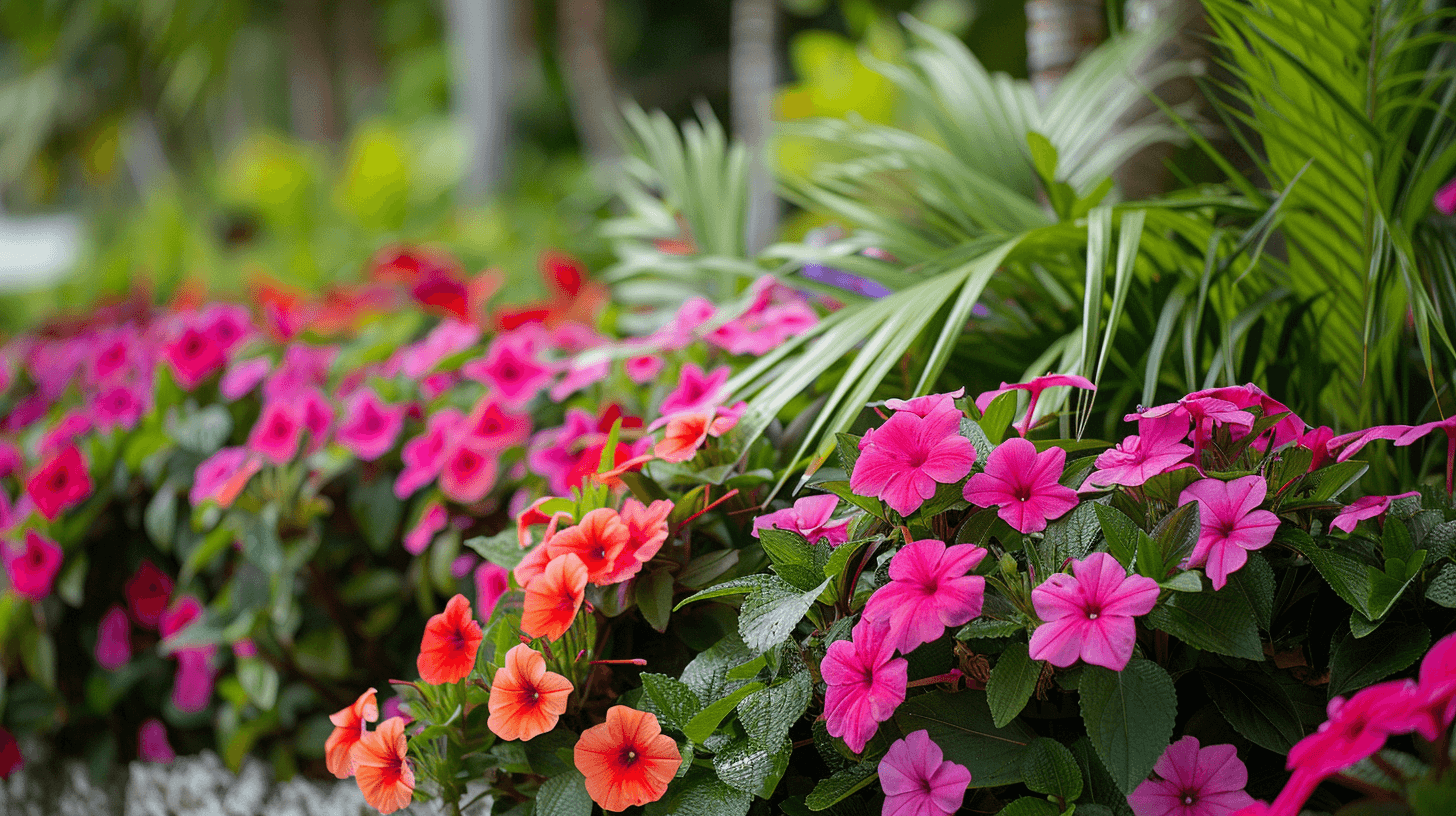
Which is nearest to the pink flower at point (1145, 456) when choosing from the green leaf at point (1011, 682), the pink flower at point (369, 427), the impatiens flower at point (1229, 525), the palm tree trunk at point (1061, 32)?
the impatiens flower at point (1229, 525)

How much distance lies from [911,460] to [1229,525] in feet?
0.73

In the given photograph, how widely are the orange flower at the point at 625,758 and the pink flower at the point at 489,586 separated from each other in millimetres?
342

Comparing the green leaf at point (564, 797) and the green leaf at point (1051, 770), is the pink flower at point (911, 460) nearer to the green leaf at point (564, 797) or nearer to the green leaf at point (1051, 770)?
the green leaf at point (1051, 770)

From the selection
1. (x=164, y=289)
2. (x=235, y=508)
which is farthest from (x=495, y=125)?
(x=235, y=508)

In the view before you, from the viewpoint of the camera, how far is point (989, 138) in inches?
56.8

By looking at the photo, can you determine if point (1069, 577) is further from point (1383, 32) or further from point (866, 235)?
point (1383, 32)

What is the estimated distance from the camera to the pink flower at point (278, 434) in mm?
1367

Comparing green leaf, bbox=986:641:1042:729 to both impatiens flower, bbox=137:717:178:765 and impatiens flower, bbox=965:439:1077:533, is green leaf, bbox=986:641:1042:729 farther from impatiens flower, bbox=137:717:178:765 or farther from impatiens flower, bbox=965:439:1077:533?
impatiens flower, bbox=137:717:178:765

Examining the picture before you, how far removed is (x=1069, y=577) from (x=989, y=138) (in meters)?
0.96

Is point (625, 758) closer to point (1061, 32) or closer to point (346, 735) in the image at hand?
point (346, 735)

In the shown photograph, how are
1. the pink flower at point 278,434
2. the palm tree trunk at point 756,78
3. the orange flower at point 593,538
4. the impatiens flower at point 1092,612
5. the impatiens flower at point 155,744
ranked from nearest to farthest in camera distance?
1. the impatiens flower at point 1092,612
2. the orange flower at point 593,538
3. the pink flower at point 278,434
4. the impatiens flower at point 155,744
5. the palm tree trunk at point 756,78

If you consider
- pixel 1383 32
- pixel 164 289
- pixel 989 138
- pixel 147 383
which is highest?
pixel 1383 32

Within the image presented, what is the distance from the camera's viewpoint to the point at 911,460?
28.8 inches

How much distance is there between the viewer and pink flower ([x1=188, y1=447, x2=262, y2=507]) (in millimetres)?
1287
